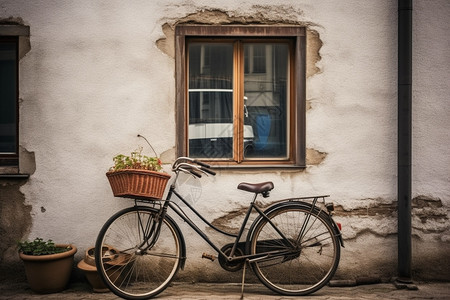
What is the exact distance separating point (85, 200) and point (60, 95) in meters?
1.18

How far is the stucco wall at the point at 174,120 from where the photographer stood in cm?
534

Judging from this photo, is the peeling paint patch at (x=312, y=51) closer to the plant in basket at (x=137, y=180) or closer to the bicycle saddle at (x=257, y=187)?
the bicycle saddle at (x=257, y=187)

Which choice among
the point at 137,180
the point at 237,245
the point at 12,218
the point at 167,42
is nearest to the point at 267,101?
the point at 167,42

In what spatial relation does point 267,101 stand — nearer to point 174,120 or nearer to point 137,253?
point 174,120

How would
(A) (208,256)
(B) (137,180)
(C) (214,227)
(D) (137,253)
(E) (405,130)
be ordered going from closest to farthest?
1. (B) (137,180)
2. (D) (137,253)
3. (A) (208,256)
4. (C) (214,227)
5. (E) (405,130)

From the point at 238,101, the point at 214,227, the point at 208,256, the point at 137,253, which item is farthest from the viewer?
the point at 238,101

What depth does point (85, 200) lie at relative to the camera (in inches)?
211

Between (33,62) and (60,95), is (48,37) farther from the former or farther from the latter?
(60,95)

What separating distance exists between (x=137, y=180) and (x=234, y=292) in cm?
156

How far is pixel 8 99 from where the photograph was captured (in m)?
5.61

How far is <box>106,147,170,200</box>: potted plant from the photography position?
4.59 metres

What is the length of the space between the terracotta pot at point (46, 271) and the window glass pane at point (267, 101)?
2.29 meters

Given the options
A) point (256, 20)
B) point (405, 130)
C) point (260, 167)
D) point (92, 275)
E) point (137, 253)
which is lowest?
point (92, 275)

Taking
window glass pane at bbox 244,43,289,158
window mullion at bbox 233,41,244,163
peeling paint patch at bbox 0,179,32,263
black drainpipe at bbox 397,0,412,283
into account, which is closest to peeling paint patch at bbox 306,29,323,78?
window glass pane at bbox 244,43,289,158
